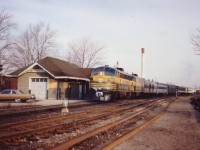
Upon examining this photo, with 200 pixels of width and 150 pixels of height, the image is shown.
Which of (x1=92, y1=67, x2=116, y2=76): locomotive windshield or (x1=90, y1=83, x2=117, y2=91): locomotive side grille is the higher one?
(x1=92, y1=67, x2=116, y2=76): locomotive windshield

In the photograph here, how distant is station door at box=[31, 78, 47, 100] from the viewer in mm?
35875

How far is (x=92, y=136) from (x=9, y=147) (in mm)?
2814

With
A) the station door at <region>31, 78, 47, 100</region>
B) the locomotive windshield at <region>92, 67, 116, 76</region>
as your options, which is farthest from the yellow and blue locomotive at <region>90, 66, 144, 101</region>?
the station door at <region>31, 78, 47, 100</region>

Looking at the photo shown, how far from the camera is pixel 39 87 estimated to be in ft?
119

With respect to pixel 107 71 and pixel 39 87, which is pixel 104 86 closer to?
pixel 107 71

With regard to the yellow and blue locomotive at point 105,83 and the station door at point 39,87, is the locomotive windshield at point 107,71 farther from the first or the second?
the station door at point 39,87

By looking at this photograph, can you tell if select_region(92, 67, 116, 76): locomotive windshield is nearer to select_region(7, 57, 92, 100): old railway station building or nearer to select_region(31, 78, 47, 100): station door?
select_region(7, 57, 92, 100): old railway station building

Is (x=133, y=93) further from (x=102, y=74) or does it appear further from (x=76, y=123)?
(x=76, y=123)

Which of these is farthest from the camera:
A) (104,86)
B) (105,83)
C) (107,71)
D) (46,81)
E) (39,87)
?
(39,87)

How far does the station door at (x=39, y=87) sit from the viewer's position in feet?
118

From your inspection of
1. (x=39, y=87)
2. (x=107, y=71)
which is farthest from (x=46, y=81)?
(x=107, y=71)

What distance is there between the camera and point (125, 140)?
903cm

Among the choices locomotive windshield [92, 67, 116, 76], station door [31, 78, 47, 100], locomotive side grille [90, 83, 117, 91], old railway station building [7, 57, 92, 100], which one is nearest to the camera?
locomotive side grille [90, 83, 117, 91]

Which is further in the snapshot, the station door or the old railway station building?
the station door
